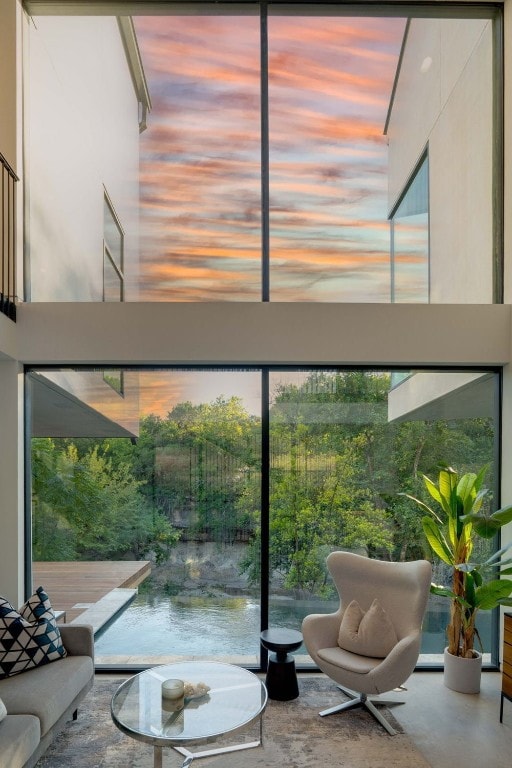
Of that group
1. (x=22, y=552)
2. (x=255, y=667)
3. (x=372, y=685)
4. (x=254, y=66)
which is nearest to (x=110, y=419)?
(x=22, y=552)

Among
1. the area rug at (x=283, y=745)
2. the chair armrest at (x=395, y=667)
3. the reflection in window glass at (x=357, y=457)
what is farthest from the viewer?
the reflection in window glass at (x=357, y=457)

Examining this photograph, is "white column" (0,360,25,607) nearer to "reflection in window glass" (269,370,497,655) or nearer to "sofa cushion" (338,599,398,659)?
"reflection in window glass" (269,370,497,655)

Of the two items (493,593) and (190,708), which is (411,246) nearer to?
(493,593)

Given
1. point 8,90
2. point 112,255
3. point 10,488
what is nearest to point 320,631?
point 10,488

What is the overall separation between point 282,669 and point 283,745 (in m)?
0.66

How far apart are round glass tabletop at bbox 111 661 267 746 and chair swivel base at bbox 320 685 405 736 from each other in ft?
2.46

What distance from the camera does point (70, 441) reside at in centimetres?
492

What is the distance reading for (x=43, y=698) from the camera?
10.6 feet

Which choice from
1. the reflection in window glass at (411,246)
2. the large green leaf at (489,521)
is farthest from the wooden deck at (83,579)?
the reflection in window glass at (411,246)

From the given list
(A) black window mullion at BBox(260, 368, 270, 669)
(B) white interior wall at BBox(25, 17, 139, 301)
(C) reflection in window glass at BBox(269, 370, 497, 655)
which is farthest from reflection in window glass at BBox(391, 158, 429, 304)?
(B) white interior wall at BBox(25, 17, 139, 301)

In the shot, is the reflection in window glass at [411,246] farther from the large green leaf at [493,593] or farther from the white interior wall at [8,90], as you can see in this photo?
the white interior wall at [8,90]

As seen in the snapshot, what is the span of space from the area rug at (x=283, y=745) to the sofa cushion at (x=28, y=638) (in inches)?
19.5

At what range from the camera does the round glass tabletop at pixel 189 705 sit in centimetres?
300

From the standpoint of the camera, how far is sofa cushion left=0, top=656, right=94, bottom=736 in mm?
3156
